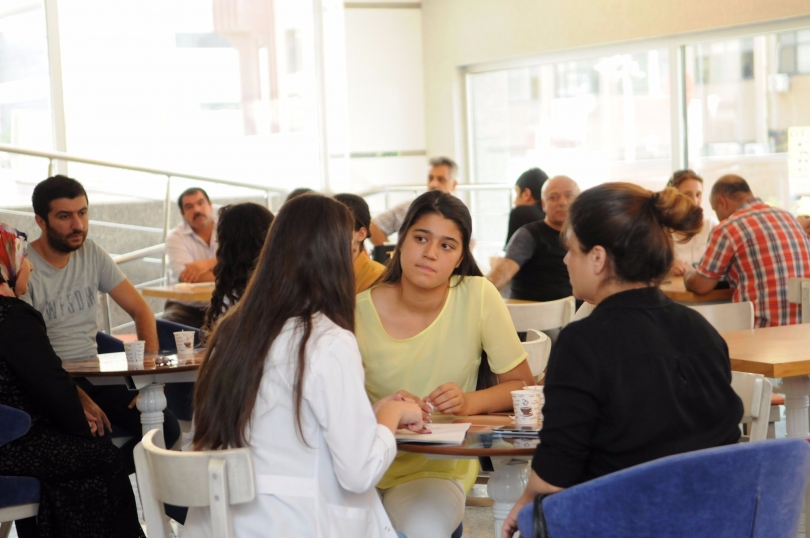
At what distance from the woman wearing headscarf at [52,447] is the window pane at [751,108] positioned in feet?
17.8

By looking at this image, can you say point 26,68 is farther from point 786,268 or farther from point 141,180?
point 786,268

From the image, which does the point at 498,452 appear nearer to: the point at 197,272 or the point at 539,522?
the point at 539,522

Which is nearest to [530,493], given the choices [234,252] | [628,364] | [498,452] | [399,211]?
[498,452]

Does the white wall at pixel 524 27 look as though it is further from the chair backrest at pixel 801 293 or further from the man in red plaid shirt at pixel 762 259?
the chair backrest at pixel 801 293

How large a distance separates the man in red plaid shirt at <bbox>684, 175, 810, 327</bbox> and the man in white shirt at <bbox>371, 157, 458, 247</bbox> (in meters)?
2.19

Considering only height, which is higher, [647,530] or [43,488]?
[647,530]

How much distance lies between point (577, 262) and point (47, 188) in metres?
2.60

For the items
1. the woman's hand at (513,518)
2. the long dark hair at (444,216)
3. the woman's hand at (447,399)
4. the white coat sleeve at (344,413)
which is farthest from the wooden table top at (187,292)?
the woman's hand at (513,518)

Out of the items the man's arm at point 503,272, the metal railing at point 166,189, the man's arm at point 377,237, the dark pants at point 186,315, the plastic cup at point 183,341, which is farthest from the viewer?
the man's arm at point 377,237

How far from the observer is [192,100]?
27.3 feet

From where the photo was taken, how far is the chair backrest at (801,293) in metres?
3.88

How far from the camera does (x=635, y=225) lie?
1.66 meters

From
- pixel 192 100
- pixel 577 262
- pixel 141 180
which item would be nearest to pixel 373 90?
pixel 192 100

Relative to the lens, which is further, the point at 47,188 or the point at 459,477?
the point at 47,188
